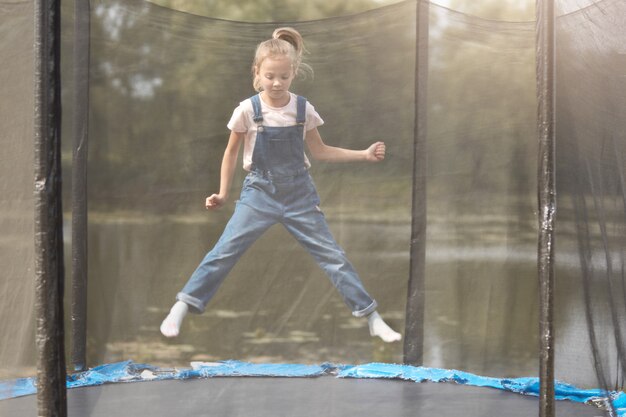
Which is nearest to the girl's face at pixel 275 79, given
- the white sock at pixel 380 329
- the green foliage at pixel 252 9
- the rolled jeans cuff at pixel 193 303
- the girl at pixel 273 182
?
the girl at pixel 273 182

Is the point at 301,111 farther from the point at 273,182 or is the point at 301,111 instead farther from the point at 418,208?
the point at 418,208

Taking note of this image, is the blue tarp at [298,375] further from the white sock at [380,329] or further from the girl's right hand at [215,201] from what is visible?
the girl's right hand at [215,201]

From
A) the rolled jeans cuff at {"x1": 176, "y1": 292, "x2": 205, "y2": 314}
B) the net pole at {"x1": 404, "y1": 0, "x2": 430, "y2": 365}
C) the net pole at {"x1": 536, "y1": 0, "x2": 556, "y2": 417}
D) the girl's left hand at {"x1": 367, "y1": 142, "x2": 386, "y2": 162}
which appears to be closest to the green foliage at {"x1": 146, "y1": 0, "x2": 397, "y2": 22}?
the net pole at {"x1": 404, "y1": 0, "x2": 430, "y2": 365}

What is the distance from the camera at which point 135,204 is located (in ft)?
10.9

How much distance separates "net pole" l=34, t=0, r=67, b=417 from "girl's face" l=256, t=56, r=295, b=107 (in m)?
0.86

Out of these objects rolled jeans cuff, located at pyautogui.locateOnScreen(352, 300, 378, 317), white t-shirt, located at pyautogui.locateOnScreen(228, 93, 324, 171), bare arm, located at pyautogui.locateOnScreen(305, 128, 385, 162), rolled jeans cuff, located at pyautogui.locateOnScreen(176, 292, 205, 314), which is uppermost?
white t-shirt, located at pyautogui.locateOnScreen(228, 93, 324, 171)

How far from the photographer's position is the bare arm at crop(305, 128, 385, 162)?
11.3 feet

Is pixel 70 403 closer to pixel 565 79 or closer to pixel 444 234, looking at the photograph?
pixel 444 234

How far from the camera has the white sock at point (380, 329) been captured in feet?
11.4

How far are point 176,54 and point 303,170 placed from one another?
0.70 metres

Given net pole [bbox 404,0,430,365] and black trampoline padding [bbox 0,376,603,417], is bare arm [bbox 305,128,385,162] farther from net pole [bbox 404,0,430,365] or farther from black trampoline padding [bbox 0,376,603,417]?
black trampoline padding [bbox 0,376,603,417]

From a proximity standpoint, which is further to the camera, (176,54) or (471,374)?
(471,374)

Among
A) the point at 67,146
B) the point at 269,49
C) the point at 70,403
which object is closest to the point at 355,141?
the point at 269,49

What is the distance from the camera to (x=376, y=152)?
11.5 feet
